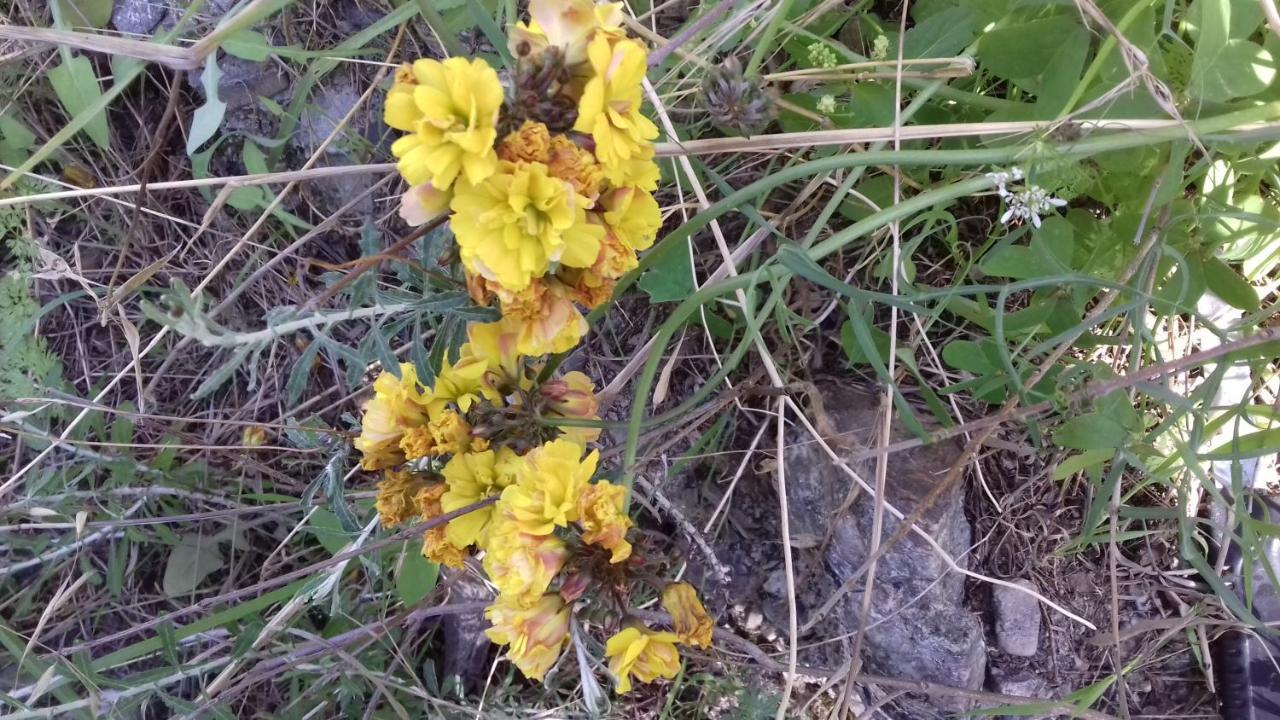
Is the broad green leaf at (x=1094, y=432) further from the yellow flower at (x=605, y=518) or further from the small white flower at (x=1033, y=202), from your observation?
the yellow flower at (x=605, y=518)

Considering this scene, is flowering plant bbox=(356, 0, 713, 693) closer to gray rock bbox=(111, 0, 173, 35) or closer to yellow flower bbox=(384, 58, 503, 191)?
yellow flower bbox=(384, 58, 503, 191)

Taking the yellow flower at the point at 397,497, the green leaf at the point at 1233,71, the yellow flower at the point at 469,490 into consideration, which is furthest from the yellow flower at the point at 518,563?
the green leaf at the point at 1233,71

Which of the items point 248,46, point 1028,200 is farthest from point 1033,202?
point 248,46

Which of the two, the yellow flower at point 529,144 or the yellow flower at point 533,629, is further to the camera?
the yellow flower at point 533,629

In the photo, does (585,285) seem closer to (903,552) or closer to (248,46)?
(903,552)

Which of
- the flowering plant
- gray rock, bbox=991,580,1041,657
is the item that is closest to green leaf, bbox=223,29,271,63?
the flowering plant

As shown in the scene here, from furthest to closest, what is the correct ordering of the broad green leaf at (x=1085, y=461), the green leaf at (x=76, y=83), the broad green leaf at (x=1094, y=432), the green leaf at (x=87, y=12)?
1. the green leaf at (x=87, y=12)
2. the green leaf at (x=76, y=83)
3. the broad green leaf at (x=1085, y=461)
4. the broad green leaf at (x=1094, y=432)
